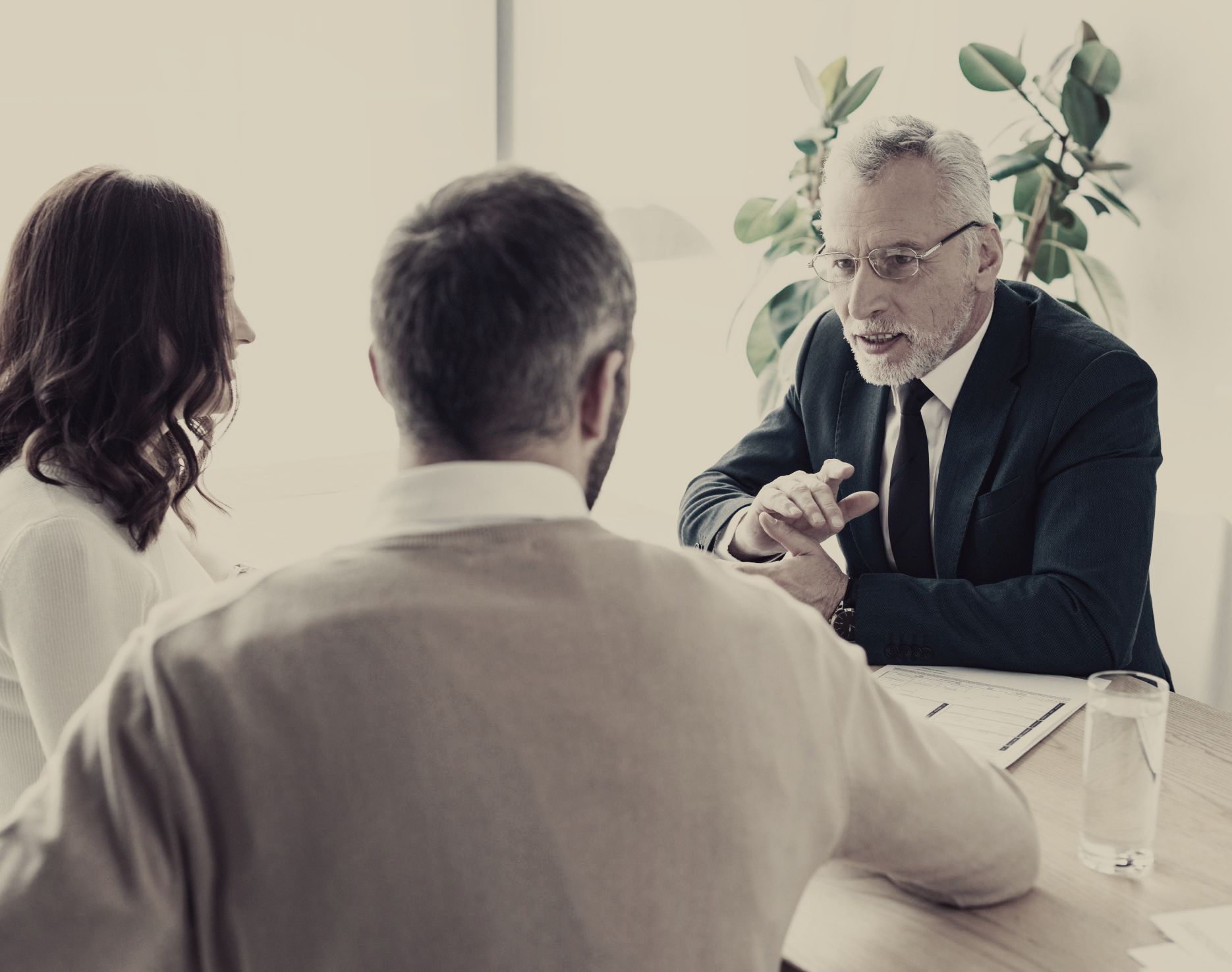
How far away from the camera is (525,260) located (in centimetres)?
79

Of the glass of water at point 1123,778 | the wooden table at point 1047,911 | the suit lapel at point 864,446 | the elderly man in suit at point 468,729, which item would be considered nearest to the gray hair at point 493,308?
the elderly man in suit at point 468,729

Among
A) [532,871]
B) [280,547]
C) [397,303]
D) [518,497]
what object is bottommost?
[280,547]

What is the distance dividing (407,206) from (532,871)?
0.49 m

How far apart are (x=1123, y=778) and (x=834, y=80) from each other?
7.25 feet

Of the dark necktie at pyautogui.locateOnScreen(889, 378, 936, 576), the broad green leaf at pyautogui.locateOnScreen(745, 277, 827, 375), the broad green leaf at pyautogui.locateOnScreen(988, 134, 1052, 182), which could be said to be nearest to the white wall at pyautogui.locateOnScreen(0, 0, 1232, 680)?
the broad green leaf at pyautogui.locateOnScreen(988, 134, 1052, 182)

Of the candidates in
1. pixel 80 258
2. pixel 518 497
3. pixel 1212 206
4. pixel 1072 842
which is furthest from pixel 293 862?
pixel 1212 206

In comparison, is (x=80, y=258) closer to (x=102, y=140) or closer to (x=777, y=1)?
(x=777, y=1)

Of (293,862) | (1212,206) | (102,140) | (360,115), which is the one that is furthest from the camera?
(360,115)

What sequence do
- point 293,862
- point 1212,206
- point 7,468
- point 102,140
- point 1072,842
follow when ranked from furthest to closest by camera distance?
point 102,140
point 1212,206
point 7,468
point 1072,842
point 293,862

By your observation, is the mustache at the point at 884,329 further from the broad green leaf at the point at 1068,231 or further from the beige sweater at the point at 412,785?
the beige sweater at the point at 412,785

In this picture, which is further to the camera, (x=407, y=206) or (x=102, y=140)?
(x=102, y=140)

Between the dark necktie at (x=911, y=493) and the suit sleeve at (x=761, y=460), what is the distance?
277mm

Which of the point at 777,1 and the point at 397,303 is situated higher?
the point at 777,1

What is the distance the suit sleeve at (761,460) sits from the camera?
2.13m
